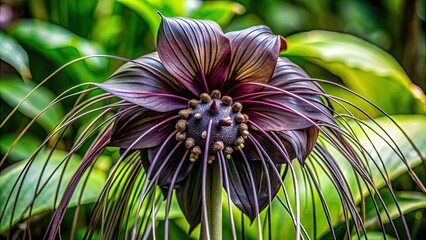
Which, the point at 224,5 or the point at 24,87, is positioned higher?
the point at 224,5

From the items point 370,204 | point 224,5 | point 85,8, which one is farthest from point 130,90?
point 85,8

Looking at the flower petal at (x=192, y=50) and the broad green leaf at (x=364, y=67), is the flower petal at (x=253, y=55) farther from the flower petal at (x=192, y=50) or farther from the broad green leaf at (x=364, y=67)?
the broad green leaf at (x=364, y=67)

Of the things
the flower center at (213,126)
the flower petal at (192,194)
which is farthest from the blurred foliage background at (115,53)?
the flower center at (213,126)

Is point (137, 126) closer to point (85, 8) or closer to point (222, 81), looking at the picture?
point (222, 81)

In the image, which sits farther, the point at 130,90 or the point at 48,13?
the point at 48,13

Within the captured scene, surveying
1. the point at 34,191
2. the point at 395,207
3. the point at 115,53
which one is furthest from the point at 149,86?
the point at 115,53

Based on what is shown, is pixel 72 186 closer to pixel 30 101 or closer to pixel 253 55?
pixel 253 55
